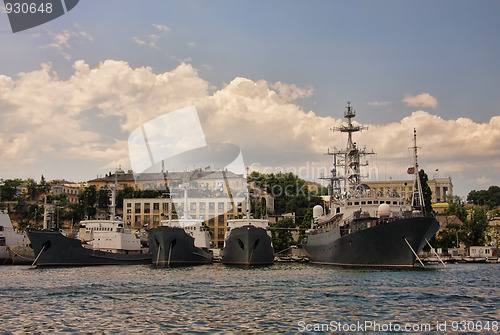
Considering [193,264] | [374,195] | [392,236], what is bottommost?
[193,264]

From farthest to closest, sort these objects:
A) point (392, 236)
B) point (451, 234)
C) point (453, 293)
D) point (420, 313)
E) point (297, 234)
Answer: point (297, 234) → point (451, 234) → point (392, 236) → point (453, 293) → point (420, 313)

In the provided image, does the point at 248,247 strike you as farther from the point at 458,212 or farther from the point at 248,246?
the point at 458,212

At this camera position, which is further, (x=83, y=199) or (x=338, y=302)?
(x=83, y=199)

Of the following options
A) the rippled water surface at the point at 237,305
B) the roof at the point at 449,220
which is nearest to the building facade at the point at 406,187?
the roof at the point at 449,220

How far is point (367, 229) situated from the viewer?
156ft

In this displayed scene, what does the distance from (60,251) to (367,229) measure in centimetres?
3607

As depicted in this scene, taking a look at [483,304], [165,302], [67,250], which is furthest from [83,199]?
[483,304]

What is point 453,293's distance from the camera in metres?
28.1

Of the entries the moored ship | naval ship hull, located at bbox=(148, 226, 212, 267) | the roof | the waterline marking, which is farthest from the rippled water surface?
the roof

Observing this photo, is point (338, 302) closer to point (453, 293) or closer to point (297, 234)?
point (453, 293)

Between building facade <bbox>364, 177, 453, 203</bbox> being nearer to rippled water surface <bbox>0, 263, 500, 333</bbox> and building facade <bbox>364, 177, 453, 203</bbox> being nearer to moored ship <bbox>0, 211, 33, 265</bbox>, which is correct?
moored ship <bbox>0, 211, 33, 265</bbox>

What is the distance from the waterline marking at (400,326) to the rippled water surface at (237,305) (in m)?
0.11

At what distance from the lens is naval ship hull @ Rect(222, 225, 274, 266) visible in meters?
59.3

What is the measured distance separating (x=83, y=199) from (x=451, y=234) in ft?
268
